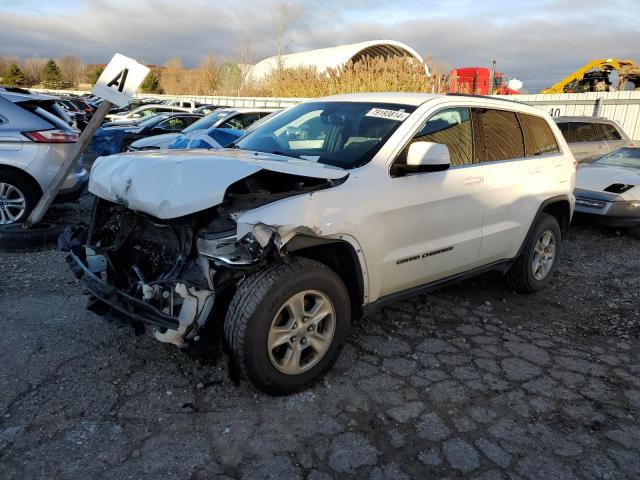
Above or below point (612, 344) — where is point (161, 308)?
above

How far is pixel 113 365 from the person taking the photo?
327 centimetres

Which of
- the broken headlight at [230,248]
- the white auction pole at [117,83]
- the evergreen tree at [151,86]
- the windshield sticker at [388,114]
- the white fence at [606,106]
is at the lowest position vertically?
the broken headlight at [230,248]

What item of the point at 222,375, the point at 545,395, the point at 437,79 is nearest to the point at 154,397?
the point at 222,375

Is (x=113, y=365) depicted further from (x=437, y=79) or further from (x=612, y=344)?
(x=437, y=79)

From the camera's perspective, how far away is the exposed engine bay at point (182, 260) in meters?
2.71

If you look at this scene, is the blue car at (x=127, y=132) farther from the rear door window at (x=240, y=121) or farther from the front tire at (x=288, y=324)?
the front tire at (x=288, y=324)

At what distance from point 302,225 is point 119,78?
398 centimetres

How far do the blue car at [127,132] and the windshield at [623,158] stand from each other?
9.82m

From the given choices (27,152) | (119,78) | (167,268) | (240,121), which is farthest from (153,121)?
(167,268)

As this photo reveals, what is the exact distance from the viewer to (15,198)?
6.14m

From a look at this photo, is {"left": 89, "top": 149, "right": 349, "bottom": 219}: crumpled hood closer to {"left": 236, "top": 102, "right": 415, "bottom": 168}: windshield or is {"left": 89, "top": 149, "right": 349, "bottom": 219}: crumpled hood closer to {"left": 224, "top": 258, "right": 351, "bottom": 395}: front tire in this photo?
{"left": 236, "top": 102, "right": 415, "bottom": 168}: windshield

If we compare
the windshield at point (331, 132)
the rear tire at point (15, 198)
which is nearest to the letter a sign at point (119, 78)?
the rear tire at point (15, 198)

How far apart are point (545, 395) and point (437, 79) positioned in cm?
1863

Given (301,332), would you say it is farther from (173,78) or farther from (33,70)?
(33,70)
